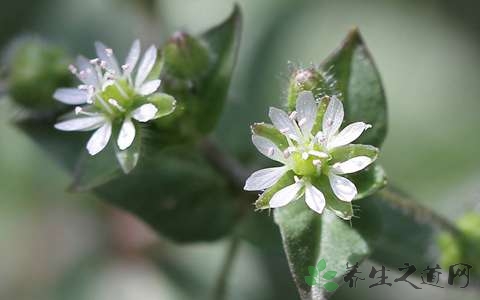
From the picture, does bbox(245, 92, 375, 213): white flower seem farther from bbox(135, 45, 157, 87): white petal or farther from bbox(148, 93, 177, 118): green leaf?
bbox(135, 45, 157, 87): white petal

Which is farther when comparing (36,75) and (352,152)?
(36,75)

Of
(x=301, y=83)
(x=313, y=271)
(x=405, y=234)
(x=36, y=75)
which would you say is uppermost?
(x=36, y=75)

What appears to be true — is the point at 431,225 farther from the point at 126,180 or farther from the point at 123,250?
the point at 123,250

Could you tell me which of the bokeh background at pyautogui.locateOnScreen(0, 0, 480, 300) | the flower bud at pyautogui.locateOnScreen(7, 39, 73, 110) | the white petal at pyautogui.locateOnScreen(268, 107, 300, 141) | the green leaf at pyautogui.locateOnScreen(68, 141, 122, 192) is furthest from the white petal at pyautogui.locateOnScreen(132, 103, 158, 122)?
the bokeh background at pyautogui.locateOnScreen(0, 0, 480, 300)

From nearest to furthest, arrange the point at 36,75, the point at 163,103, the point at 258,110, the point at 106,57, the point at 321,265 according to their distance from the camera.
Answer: the point at 321,265 < the point at 163,103 < the point at 106,57 < the point at 36,75 < the point at 258,110

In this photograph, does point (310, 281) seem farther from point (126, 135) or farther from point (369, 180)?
point (126, 135)

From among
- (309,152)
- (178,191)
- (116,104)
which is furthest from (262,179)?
(178,191)
